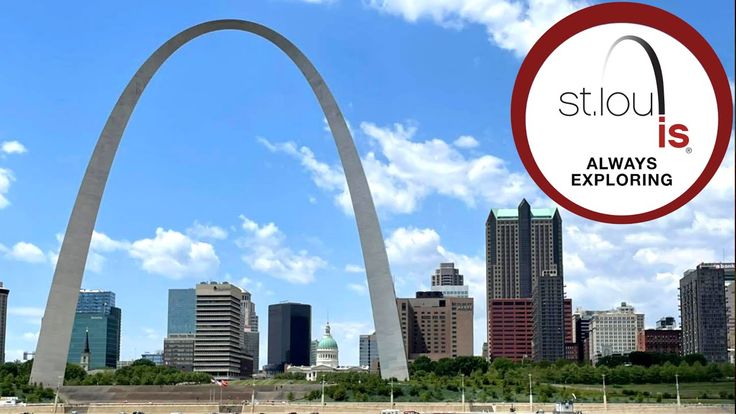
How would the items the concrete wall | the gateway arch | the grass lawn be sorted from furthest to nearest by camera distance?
the grass lawn < the gateway arch < the concrete wall

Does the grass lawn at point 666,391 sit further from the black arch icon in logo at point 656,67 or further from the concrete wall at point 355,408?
the black arch icon in logo at point 656,67

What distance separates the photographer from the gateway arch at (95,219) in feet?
233

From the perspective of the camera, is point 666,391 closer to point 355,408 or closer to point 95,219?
point 355,408

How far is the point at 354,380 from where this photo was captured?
78625mm

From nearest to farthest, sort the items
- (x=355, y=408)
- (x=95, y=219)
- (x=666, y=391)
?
1. (x=355, y=408)
2. (x=95, y=219)
3. (x=666, y=391)

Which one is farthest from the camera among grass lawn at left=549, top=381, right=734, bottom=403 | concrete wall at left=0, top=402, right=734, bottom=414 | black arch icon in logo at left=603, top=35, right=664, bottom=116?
grass lawn at left=549, top=381, right=734, bottom=403

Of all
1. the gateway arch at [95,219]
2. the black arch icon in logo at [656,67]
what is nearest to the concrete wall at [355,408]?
the gateway arch at [95,219]

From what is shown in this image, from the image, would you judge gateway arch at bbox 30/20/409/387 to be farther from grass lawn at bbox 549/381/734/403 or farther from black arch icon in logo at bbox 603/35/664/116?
black arch icon in logo at bbox 603/35/664/116

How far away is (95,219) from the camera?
74.2 meters

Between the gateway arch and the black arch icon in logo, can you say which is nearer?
the black arch icon in logo

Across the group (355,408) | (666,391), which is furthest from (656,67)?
(666,391)

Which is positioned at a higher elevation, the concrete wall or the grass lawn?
the grass lawn

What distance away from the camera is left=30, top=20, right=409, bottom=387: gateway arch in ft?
233

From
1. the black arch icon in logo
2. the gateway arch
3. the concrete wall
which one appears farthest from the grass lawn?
the black arch icon in logo
